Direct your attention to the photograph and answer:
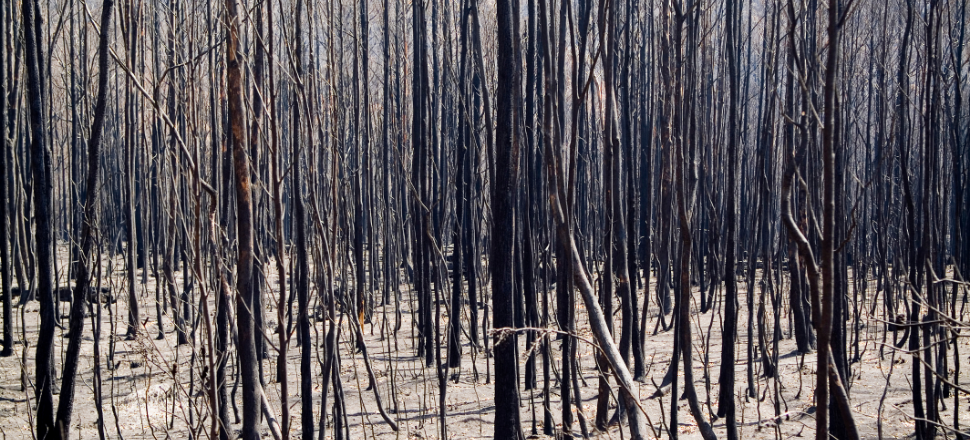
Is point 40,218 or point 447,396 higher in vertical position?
point 40,218

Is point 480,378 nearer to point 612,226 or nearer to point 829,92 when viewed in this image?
point 612,226

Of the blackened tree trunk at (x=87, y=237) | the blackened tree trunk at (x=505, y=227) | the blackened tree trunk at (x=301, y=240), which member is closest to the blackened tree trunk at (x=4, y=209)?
the blackened tree trunk at (x=87, y=237)

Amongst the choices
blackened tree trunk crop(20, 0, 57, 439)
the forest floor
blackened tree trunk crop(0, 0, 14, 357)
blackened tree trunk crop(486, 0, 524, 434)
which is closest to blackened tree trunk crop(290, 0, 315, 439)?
the forest floor

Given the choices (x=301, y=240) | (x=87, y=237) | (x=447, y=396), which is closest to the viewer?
(x=87, y=237)

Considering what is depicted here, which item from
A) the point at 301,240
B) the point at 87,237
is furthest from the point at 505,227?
the point at 87,237

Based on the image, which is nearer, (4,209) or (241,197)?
(241,197)

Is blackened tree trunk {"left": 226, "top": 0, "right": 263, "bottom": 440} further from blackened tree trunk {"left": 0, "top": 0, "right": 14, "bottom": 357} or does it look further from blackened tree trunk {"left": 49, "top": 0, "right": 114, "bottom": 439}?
blackened tree trunk {"left": 0, "top": 0, "right": 14, "bottom": 357}

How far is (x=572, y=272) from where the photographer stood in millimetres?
3658

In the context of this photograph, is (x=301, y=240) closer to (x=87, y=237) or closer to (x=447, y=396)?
(x=87, y=237)

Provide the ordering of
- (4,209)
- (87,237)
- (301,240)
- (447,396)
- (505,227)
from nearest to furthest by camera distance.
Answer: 1. (87,237)
2. (301,240)
3. (505,227)
4. (4,209)
5. (447,396)

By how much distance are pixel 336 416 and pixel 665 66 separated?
11.4ft

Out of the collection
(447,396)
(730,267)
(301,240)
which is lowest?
(447,396)

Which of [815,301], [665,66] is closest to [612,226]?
[665,66]

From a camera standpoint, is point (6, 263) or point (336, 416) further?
point (6, 263)
